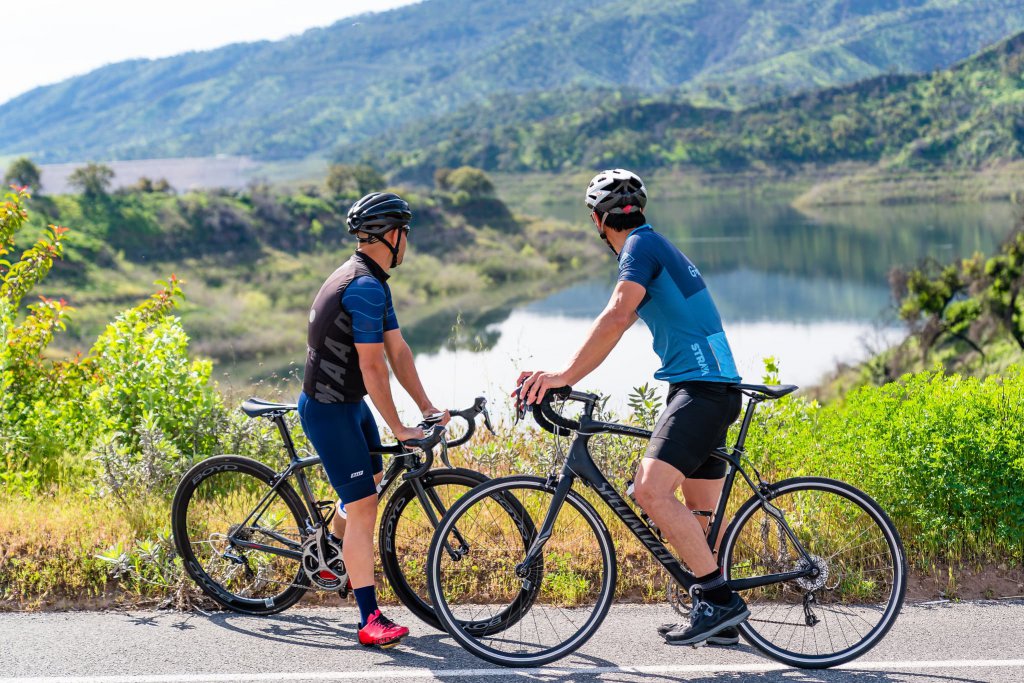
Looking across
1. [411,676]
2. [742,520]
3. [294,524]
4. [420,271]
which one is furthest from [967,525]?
[420,271]

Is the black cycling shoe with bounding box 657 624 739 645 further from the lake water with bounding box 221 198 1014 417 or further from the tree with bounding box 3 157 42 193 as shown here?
the tree with bounding box 3 157 42 193

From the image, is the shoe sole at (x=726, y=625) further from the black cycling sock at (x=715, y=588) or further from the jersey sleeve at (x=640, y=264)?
the jersey sleeve at (x=640, y=264)

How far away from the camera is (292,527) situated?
5.12 meters

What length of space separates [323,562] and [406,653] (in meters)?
0.61

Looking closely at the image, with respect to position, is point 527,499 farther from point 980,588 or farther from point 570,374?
point 980,588

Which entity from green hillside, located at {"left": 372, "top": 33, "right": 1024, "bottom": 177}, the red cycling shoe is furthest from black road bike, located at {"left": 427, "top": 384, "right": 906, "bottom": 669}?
green hillside, located at {"left": 372, "top": 33, "right": 1024, "bottom": 177}

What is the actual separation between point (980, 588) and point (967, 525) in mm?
350

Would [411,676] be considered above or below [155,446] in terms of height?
below

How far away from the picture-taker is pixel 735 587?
4.27 m

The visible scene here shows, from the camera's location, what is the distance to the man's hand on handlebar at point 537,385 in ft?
Answer: 13.5

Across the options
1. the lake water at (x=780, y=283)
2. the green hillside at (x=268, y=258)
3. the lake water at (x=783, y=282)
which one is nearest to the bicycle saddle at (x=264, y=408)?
the lake water at (x=783, y=282)

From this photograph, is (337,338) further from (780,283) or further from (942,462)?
(780,283)

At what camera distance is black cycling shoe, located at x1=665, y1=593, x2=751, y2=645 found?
4121 millimetres

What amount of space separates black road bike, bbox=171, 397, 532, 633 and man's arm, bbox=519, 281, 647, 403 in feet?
1.21
